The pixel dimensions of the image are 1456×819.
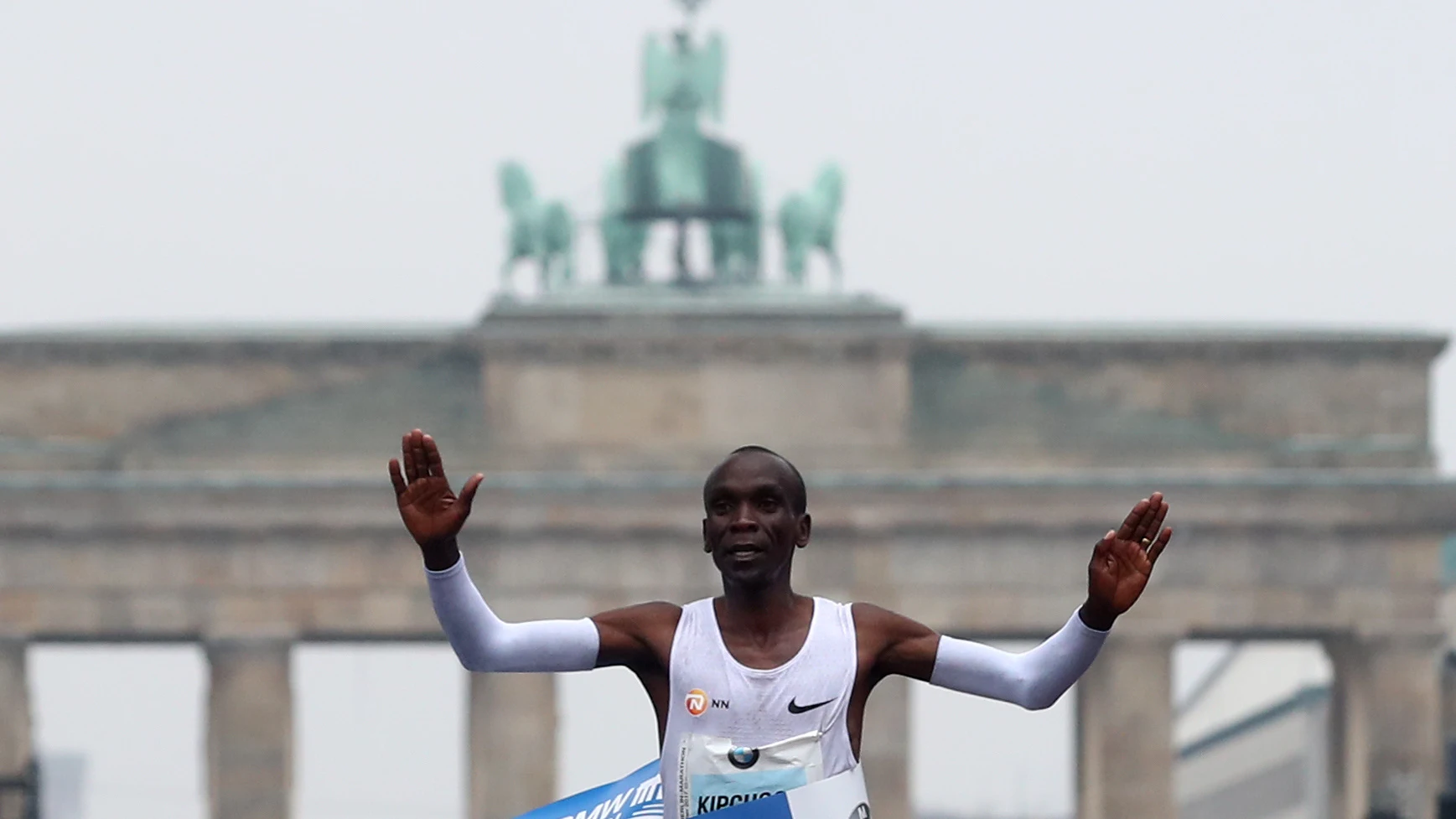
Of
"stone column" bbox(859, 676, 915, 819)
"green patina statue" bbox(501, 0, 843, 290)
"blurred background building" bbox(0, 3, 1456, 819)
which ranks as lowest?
"stone column" bbox(859, 676, 915, 819)

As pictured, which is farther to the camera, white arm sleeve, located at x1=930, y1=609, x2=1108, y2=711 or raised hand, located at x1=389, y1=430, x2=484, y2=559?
white arm sleeve, located at x1=930, y1=609, x2=1108, y2=711

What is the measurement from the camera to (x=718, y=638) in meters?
8.78

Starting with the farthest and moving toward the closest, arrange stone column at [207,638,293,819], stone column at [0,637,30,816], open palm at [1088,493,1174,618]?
stone column at [0,637,30,816]
stone column at [207,638,293,819]
open palm at [1088,493,1174,618]

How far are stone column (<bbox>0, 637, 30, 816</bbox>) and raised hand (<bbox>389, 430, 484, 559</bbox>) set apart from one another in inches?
2201

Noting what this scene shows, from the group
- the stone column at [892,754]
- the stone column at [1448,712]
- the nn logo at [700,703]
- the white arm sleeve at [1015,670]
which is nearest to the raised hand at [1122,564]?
the white arm sleeve at [1015,670]

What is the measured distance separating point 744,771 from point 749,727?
112 millimetres

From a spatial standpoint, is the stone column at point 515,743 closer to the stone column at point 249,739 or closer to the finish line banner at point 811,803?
the stone column at point 249,739

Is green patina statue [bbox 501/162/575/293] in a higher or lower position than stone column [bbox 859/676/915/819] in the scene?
higher

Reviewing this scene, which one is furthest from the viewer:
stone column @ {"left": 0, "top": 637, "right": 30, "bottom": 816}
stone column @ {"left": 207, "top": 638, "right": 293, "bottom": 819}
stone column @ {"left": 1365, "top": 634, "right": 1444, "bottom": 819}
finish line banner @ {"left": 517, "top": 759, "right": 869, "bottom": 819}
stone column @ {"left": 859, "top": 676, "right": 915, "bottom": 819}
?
stone column @ {"left": 0, "top": 637, "right": 30, "bottom": 816}

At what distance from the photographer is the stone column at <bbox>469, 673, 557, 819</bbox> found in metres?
63.4

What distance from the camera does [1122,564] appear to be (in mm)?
8812

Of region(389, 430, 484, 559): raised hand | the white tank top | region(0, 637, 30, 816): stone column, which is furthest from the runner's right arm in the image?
region(0, 637, 30, 816): stone column

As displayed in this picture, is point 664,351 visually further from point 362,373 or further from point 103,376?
point 103,376

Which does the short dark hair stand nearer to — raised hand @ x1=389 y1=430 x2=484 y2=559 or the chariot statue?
raised hand @ x1=389 y1=430 x2=484 y2=559
